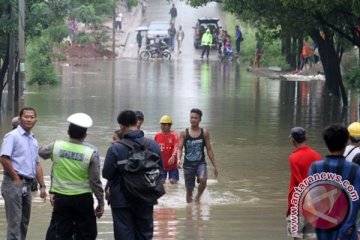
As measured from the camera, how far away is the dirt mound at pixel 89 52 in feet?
194

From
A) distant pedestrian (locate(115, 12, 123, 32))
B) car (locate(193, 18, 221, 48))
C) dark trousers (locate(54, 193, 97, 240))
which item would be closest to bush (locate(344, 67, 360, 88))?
dark trousers (locate(54, 193, 97, 240))

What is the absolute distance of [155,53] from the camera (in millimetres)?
59125

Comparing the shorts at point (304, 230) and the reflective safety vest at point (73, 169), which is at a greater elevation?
the reflective safety vest at point (73, 169)

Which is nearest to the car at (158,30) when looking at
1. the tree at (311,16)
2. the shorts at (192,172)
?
the tree at (311,16)

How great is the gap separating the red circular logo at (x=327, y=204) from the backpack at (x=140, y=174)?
1.68m

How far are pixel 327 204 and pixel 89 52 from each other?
5306 centimetres

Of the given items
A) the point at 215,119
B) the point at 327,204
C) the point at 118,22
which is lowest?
the point at 215,119

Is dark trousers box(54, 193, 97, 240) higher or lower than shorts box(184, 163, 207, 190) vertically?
higher

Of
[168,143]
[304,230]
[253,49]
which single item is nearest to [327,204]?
[304,230]

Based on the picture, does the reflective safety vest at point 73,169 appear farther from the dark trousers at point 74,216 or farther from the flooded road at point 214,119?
the flooded road at point 214,119

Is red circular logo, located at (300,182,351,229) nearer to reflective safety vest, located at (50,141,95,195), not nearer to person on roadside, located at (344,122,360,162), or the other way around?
person on roadside, located at (344,122,360,162)

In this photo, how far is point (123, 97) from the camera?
3372cm

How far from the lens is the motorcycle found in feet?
191

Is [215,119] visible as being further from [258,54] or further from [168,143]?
[258,54]
